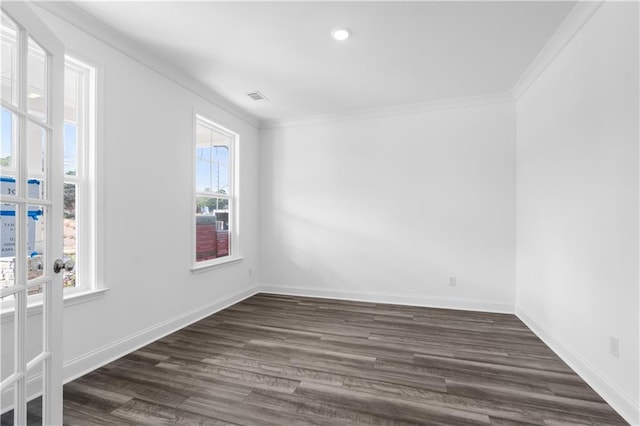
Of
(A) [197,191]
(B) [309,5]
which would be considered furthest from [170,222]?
(B) [309,5]

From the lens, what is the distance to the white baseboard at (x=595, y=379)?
1.76 metres

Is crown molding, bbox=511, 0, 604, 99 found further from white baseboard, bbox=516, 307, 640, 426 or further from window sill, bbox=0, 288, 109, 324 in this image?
window sill, bbox=0, 288, 109, 324

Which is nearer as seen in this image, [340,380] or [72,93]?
[340,380]

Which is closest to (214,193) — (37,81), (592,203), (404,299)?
(37,81)

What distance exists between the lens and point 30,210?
1.49m

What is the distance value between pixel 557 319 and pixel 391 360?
58.5 inches

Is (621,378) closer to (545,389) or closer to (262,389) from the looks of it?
(545,389)

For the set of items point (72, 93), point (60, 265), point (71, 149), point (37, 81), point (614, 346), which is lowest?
point (614, 346)

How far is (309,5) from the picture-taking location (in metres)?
2.20

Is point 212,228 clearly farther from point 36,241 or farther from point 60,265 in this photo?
point 36,241

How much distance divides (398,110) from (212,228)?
2.87 m

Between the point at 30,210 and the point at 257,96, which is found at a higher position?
the point at 257,96

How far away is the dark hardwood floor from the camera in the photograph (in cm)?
183

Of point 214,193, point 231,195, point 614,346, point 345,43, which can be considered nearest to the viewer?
point 614,346
